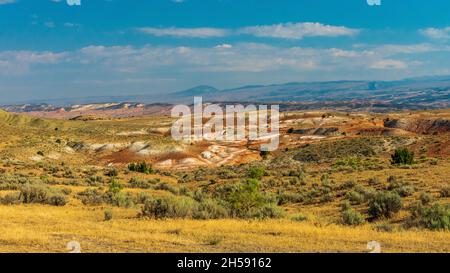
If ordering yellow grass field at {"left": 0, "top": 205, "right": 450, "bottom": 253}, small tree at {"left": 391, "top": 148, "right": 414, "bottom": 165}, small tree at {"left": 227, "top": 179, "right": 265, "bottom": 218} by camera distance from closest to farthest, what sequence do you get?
yellow grass field at {"left": 0, "top": 205, "right": 450, "bottom": 253} → small tree at {"left": 227, "top": 179, "right": 265, "bottom": 218} → small tree at {"left": 391, "top": 148, "right": 414, "bottom": 165}

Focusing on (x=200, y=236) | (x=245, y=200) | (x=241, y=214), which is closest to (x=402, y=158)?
(x=245, y=200)

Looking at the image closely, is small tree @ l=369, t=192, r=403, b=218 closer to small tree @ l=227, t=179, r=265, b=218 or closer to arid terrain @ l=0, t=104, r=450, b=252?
arid terrain @ l=0, t=104, r=450, b=252

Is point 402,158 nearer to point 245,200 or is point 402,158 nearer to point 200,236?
point 245,200
